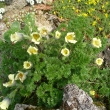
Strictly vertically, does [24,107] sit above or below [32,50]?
below

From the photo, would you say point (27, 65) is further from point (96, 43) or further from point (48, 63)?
point (96, 43)

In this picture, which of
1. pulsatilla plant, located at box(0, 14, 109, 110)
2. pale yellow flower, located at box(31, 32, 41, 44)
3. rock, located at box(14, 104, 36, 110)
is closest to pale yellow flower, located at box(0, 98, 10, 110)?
pulsatilla plant, located at box(0, 14, 109, 110)

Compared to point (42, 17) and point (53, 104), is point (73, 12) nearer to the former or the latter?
point (42, 17)

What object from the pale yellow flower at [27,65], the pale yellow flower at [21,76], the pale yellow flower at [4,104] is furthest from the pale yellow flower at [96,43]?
the pale yellow flower at [4,104]

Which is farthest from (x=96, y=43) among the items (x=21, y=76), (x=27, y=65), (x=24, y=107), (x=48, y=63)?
(x=24, y=107)

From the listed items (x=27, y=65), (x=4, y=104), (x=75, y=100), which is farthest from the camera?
(x=4, y=104)

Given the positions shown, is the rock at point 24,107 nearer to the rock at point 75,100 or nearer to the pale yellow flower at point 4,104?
the pale yellow flower at point 4,104
